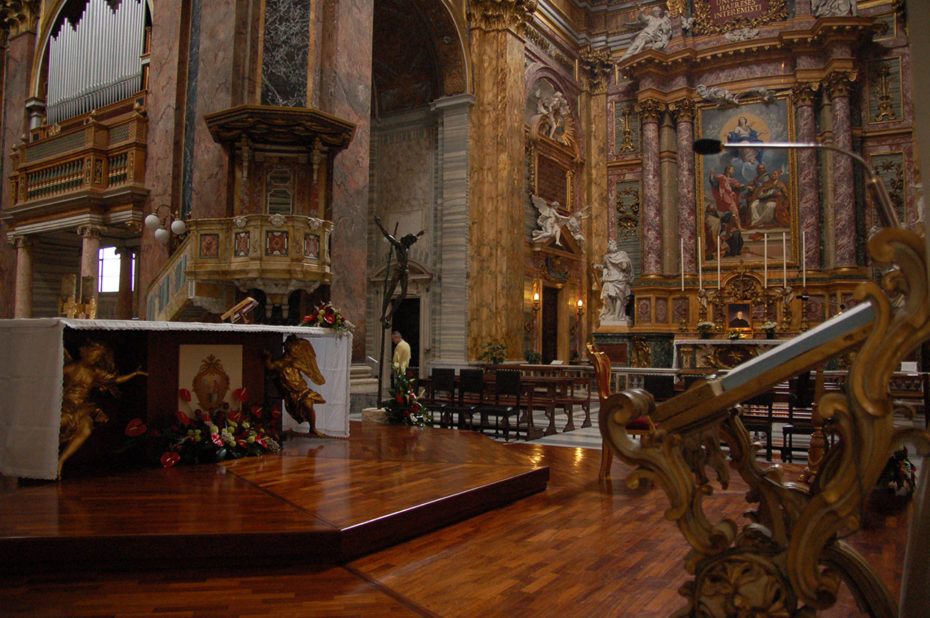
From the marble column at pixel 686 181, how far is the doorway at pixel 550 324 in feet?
11.6

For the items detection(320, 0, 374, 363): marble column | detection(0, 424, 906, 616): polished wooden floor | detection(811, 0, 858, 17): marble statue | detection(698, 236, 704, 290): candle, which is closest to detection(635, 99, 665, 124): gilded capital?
detection(698, 236, 704, 290): candle

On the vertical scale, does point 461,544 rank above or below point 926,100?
below

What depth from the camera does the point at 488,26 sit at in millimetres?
15305

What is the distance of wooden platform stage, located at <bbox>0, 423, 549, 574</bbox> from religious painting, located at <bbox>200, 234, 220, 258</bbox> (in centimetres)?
440

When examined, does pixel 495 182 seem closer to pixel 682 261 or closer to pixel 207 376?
pixel 682 261

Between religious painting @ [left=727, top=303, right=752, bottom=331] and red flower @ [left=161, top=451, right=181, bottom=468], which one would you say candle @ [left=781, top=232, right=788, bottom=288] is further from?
red flower @ [left=161, top=451, right=181, bottom=468]

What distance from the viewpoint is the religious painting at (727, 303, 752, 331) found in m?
16.3

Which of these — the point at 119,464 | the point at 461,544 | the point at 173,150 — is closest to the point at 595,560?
the point at 461,544

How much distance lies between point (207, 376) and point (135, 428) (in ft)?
2.39

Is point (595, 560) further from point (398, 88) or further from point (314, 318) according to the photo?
point (398, 88)

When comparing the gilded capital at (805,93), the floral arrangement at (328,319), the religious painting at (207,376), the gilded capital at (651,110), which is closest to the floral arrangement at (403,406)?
the floral arrangement at (328,319)

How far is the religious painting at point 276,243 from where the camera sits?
8844mm

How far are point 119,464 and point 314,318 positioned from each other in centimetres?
216

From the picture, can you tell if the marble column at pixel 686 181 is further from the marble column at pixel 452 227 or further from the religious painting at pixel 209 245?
the religious painting at pixel 209 245
